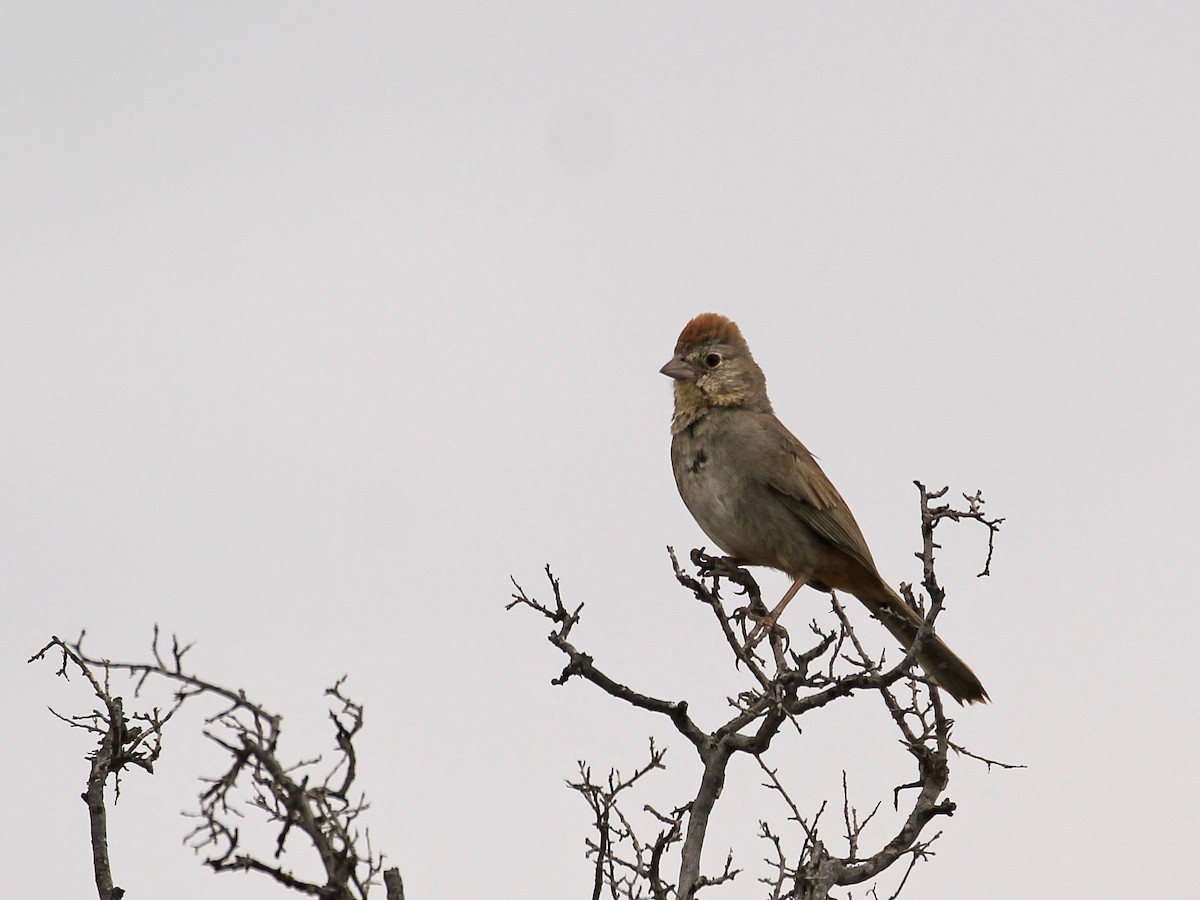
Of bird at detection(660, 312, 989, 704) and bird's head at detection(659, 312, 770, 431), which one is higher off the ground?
bird's head at detection(659, 312, 770, 431)

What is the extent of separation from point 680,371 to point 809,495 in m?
1.06

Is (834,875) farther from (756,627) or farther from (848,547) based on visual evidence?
(848,547)

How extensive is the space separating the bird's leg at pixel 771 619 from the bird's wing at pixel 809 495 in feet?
1.00

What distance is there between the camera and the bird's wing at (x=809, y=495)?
756cm

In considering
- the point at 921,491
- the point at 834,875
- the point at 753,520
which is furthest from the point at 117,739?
the point at 753,520

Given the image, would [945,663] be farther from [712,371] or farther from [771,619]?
[712,371]

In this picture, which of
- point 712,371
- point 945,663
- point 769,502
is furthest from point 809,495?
point 945,663

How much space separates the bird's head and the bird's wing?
27 centimetres

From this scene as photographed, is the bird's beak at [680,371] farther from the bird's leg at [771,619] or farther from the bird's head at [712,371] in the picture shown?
the bird's leg at [771,619]

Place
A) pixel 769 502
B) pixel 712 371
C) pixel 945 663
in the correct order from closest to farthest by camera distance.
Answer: pixel 945 663, pixel 769 502, pixel 712 371

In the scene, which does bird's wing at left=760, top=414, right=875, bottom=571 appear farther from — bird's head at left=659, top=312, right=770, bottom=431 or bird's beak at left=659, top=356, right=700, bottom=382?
bird's beak at left=659, top=356, right=700, bottom=382

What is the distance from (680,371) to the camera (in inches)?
316

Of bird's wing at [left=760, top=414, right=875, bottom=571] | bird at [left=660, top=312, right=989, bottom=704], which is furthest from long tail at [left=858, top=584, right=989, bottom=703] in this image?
bird's wing at [left=760, top=414, right=875, bottom=571]

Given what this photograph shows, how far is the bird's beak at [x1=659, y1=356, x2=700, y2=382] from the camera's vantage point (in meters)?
8.02
